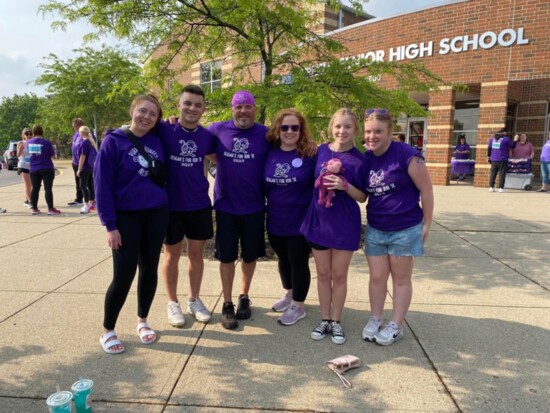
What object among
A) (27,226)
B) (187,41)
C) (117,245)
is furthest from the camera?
(27,226)

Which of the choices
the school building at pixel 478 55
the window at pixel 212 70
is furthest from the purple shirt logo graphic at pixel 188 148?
the school building at pixel 478 55

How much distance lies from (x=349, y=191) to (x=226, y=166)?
1.04 m

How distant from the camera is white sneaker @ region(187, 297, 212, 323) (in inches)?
143

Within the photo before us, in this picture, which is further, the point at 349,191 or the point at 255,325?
the point at 255,325

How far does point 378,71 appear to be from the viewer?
5.82 metres

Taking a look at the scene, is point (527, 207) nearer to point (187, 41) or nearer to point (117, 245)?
point (187, 41)

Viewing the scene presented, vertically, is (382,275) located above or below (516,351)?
above

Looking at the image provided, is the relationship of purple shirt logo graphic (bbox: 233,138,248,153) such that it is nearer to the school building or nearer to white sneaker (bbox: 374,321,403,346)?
white sneaker (bbox: 374,321,403,346)

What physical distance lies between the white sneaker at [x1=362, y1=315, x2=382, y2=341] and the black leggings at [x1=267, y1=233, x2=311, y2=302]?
2.00 ft

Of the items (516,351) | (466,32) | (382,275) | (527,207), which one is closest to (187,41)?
(382,275)

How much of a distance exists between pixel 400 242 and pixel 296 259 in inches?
34.2

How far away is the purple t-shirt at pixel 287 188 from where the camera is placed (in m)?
3.33

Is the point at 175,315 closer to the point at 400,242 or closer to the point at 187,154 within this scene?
the point at 187,154

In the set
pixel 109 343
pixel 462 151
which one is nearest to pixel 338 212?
pixel 109 343
